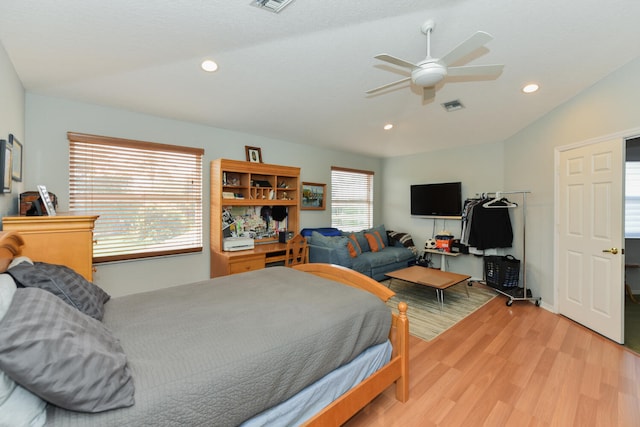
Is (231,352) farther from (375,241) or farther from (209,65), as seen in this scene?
(375,241)

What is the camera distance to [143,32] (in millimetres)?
1942

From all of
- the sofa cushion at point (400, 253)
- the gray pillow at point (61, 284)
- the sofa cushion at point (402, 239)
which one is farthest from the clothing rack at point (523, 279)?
the gray pillow at point (61, 284)

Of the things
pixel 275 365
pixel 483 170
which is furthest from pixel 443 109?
pixel 275 365

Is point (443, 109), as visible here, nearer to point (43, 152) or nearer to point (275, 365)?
point (275, 365)

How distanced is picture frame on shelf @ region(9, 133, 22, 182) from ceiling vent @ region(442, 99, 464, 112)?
4288mm

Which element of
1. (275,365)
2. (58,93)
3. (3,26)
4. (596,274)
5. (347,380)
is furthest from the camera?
(596,274)

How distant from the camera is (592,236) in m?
2.97

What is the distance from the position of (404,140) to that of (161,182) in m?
3.89

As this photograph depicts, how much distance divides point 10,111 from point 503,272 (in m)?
5.64

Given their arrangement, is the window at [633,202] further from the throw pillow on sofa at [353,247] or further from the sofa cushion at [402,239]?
the throw pillow on sofa at [353,247]

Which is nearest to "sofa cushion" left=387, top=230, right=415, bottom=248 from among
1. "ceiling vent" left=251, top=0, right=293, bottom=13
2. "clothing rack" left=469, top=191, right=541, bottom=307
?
"clothing rack" left=469, top=191, right=541, bottom=307

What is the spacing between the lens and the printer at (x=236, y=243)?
3648 mm

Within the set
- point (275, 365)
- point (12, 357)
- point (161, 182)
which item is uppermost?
point (161, 182)

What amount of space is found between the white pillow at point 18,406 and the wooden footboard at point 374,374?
1.03 metres
